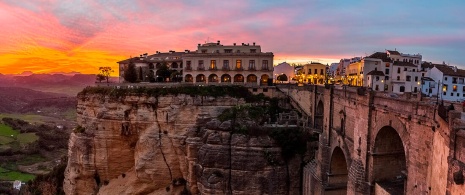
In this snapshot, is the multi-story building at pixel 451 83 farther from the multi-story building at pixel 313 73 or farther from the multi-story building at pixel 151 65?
the multi-story building at pixel 151 65

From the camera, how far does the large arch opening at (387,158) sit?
21248mm

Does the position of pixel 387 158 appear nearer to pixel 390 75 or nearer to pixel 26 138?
pixel 390 75

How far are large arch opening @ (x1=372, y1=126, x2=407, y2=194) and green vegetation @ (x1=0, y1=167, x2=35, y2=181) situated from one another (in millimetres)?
75990

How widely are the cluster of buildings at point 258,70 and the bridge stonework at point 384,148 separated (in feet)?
64.9

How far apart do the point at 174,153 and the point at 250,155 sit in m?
10.2

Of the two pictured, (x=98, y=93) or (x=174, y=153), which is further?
(x=98, y=93)

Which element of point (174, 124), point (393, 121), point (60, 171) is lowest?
point (60, 171)

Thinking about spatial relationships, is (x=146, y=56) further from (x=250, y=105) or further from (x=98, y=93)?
(x=250, y=105)

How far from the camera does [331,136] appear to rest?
31109 millimetres

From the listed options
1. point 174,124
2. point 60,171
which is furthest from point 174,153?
point 60,171

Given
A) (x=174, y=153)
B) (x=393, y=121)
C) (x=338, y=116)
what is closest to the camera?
(x=393, y=121)

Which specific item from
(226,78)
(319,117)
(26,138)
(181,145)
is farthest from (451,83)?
(26,138)

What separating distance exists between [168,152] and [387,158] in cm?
2646

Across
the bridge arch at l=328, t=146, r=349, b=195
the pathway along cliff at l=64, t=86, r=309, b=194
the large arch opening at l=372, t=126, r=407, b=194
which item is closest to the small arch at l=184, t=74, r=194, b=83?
the pathway along cliff at l=64, t=86, r=309, b=194
